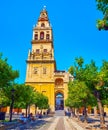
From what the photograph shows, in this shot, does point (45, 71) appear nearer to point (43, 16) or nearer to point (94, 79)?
point (43, 16)

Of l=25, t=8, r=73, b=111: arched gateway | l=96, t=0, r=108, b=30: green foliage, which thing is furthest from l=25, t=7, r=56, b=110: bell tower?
l=96, t=0, r=108, b=30: green foliage

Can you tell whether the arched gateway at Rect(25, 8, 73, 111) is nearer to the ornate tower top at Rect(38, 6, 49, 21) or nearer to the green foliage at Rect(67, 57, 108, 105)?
the ornate tower top at Rect(38, 6, 49, 21)

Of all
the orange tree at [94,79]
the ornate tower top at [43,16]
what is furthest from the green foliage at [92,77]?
the ornate tower top at [43,16]

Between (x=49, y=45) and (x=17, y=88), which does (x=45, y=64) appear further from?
(x=17, y=88)

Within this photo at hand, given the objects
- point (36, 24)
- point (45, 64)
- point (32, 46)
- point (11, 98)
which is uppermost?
point (36, 24)

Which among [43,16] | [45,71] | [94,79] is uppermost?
[43,16]

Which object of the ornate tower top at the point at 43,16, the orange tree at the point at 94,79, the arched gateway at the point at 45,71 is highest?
the ornate tower top at the point at 43,16

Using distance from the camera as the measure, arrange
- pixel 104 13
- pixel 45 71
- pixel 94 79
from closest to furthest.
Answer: pixel 104 13 < pixel 94 79 < pixel 45 71

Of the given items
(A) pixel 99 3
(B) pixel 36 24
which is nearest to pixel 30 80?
(B) pixel 36 24

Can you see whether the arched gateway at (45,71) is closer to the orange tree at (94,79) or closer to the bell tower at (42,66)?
the bell tower at (42,66)

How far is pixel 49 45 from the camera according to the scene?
3927 inches

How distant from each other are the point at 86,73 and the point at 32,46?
2956 inches

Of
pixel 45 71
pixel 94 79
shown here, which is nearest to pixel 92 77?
pixel 94 79

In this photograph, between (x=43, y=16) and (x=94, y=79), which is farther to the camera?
(x=43, y=16)
